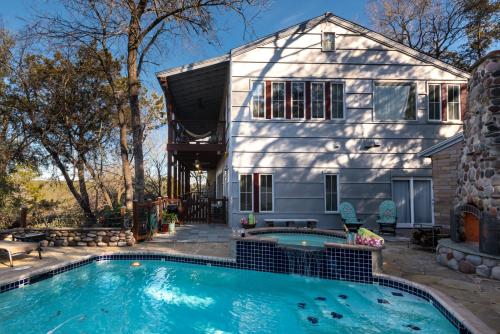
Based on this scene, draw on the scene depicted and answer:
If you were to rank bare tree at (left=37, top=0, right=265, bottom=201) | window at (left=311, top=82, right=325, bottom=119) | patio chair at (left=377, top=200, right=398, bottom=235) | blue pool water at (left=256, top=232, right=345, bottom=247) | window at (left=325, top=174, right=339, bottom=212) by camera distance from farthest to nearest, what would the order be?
window at (left=311, top=82, right=325, bottom=119)
window at (left=325, top=174, right=339, bottom=212)
patio chair at (left=377, top=200, right=398, bottom=235)
bare tree at (left=37, top=0, right=265, bottom=201)
blue pool water at (left=256, top=232, right=345, bottom=247)

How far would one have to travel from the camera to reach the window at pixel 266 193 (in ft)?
35.3

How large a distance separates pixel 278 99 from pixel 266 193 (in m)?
3.58

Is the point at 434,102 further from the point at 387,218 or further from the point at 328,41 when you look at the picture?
the point at 387,218

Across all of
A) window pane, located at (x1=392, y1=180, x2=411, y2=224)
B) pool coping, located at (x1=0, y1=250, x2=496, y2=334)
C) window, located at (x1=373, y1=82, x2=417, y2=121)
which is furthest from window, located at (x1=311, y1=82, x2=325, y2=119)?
pool coping, located at (x1=0, y1=250, x2=496, y2=334)

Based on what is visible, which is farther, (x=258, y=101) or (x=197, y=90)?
(x=197, y=90)

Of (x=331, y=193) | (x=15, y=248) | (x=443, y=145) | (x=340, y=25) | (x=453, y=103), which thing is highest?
(x=340, y=25)

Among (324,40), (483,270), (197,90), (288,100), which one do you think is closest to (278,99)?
(288,100)

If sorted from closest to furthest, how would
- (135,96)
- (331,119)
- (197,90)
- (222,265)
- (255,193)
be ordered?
(222,265) → (135,96) → (255,193) → (331,119) → (197,90)

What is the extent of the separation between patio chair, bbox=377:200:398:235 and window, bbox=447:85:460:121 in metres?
4.57

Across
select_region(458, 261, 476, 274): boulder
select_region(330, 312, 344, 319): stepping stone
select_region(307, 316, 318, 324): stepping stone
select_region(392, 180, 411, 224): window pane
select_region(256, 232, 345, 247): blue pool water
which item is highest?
select_region(392, 180, 411, 224): window pane

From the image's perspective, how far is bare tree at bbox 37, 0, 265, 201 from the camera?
8977 mm

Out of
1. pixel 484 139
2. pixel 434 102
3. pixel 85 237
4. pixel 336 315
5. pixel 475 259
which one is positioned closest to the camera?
pixel 336 315

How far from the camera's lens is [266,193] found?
10.8 metres

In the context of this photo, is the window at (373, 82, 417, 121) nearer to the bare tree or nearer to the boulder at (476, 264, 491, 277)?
the bare tree
